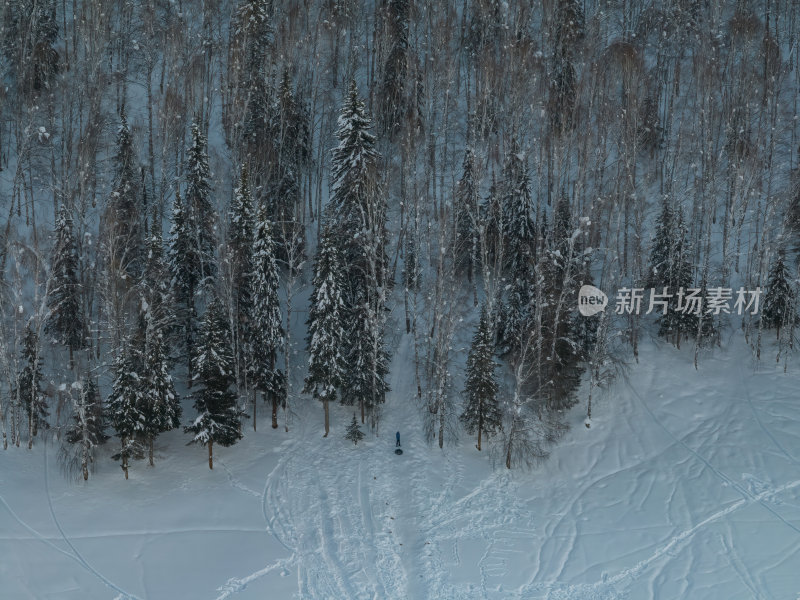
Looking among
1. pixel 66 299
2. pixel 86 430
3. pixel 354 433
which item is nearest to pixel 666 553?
pixel 354 433

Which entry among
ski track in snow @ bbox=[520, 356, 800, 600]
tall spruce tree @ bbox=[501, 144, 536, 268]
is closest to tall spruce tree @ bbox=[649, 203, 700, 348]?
ski track in snow @ bbox=[520, 356, 800, 600]

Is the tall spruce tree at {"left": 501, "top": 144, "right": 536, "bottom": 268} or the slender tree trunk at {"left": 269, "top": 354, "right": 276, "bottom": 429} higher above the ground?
the tall spruce tree at {"left": 501, "top": 144, "right": 536, "bottom": 268}

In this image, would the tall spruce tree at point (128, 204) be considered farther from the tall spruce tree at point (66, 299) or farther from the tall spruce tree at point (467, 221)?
the tall spruce tree at point (467, 221)

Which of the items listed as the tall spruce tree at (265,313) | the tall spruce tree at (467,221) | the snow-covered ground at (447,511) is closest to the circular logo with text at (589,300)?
the snow-covered ground at (447,511)

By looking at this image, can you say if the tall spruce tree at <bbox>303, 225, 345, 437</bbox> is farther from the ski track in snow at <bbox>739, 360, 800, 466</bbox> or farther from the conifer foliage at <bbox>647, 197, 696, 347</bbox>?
the ski track in snow at <bbox>739, 360, 800, 466</bbox>

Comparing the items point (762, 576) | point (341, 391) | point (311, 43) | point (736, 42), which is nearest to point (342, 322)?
point (341, 391)

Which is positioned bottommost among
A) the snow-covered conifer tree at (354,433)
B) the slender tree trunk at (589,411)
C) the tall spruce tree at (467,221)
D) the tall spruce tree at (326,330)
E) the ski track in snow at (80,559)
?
the ski track in snow at (80,559)

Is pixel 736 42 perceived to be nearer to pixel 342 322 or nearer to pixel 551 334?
pixel 551 334
